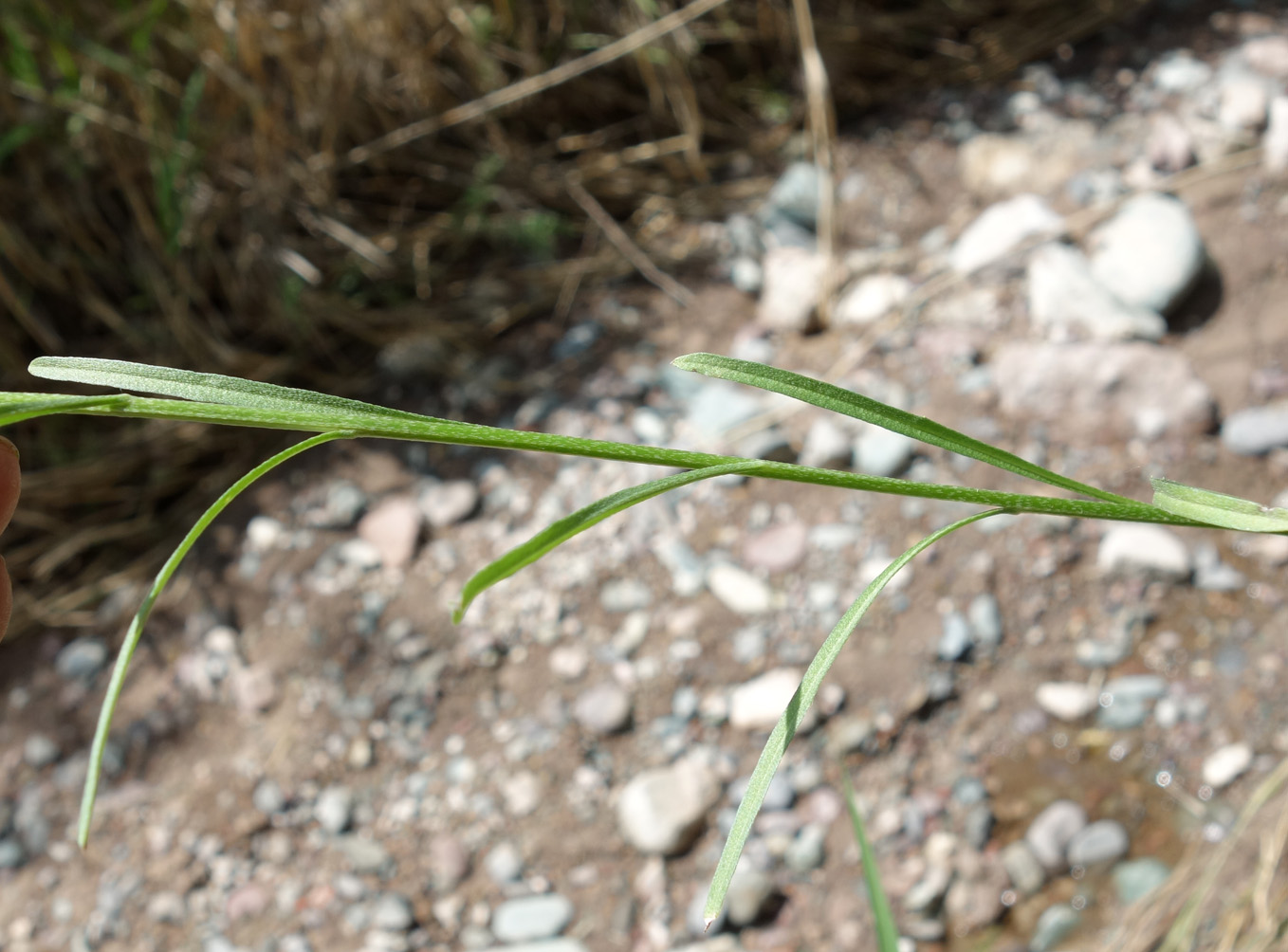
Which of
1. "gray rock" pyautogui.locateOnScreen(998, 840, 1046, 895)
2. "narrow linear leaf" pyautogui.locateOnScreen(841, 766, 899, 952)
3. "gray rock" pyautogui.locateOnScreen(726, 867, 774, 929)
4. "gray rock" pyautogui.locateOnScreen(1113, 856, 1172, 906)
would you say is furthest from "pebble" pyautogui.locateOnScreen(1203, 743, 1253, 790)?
"narrow linear leaf" pyautogui.locateOnScreen(841, 766, 899, 952)

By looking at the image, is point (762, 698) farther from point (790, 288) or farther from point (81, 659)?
point (81, 659)

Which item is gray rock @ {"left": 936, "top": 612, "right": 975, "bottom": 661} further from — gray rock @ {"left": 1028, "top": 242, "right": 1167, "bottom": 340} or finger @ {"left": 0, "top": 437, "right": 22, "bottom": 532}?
finger @ {"left": 0, "top": 437, "right": 22, "bottom": 532}

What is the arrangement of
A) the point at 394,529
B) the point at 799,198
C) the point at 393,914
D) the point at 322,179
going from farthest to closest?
the point at 799,198 < the point at 322,179 < the point at 394,529 < the point at 393,914

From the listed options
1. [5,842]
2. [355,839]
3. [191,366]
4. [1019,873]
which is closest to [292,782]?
[355,839]

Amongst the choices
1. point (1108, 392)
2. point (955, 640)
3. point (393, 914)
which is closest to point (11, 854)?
point (393, 914)

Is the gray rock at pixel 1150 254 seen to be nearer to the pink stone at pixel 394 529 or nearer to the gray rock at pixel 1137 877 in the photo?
the gray rock at pixel 1137 877

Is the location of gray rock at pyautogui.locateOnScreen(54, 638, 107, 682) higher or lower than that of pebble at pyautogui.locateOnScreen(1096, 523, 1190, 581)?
higher

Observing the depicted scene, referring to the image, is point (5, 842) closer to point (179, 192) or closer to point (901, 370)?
point (179, 192)

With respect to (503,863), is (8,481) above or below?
above
